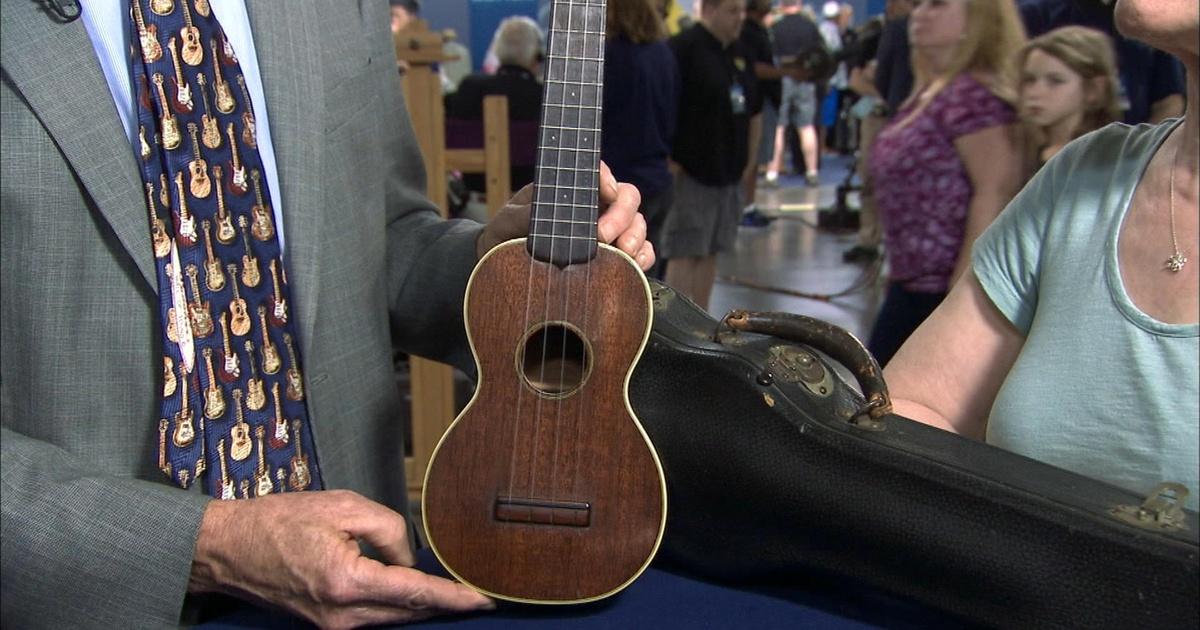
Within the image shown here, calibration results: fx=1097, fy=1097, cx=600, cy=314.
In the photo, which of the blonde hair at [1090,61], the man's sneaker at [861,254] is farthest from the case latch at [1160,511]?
the man's sneaker at [861,254]

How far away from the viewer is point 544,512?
907 millimetres

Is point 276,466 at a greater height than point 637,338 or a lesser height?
lesser

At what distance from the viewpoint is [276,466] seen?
1100mm

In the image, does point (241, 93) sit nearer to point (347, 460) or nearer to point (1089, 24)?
point (347, 460)

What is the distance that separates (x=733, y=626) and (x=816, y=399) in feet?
0.67

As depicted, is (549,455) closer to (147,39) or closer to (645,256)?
(645,256)

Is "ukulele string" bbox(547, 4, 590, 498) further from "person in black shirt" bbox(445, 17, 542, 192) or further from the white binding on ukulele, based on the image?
"person in black shirt" bbox(445, 17, 542, 192)

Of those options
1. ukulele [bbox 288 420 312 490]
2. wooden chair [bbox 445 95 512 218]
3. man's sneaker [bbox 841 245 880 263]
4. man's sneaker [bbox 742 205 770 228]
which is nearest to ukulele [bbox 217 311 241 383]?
ukulele [bbox 288 420 312 490]

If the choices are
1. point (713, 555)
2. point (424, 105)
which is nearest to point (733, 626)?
point (713, 555)

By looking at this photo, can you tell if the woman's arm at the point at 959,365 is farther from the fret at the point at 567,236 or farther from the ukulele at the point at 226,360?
the ukulele at the point at 226,360

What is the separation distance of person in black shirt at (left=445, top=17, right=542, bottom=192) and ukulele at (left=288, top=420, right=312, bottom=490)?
3.26 meters

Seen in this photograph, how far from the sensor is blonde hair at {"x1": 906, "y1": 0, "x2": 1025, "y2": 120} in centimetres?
242

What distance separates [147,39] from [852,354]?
2.28ft

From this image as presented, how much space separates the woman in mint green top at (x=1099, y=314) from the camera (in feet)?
2.85
